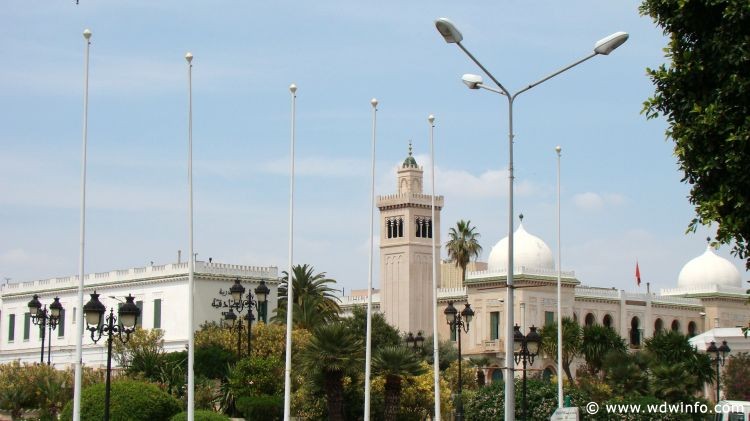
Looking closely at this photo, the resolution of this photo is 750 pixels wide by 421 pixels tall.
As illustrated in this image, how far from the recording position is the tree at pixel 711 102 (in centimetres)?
2031

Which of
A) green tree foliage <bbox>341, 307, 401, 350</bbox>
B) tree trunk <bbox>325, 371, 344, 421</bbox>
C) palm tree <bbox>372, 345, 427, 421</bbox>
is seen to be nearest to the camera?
tree trunk <bbox>325, 371, 344, 421</bbox>

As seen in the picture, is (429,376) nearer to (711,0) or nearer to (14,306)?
(711,0)

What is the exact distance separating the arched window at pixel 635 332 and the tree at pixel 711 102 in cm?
7604

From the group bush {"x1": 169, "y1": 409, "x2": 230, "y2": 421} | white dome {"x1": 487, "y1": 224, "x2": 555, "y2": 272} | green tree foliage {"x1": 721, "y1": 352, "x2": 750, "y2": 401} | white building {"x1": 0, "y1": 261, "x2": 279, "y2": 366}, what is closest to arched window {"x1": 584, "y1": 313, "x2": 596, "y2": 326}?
white dome {"x1": 487, "y1": 224, "x2": 555, "y2": 272}

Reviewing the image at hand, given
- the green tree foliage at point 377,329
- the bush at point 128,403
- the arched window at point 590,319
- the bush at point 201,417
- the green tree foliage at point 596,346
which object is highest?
the arched window at point 590,319

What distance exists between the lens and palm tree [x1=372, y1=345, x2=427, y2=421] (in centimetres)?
3922

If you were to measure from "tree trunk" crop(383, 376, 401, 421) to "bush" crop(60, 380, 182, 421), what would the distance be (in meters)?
6.92

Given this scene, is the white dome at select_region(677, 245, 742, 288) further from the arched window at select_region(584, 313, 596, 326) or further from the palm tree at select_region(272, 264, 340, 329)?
the palm tree at select_region(272, 264, 340, 329)

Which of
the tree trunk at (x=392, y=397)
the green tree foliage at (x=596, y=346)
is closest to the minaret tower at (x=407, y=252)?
the green tree foliage at (x=596, y=346)

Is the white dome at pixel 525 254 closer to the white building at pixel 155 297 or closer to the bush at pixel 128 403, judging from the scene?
the white building at pixel 155 297

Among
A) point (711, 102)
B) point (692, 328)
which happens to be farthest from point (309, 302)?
point (711, 102)

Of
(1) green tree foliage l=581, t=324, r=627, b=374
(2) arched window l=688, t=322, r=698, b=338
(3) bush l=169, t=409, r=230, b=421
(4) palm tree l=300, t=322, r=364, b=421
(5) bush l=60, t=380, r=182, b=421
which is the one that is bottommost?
(3) bush l=169, t=409, r=230, b=421

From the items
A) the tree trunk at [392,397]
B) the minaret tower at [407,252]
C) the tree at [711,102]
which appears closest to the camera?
the tree at [711,102]

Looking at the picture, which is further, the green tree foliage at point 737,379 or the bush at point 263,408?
the green tree foliage at point 737,379
